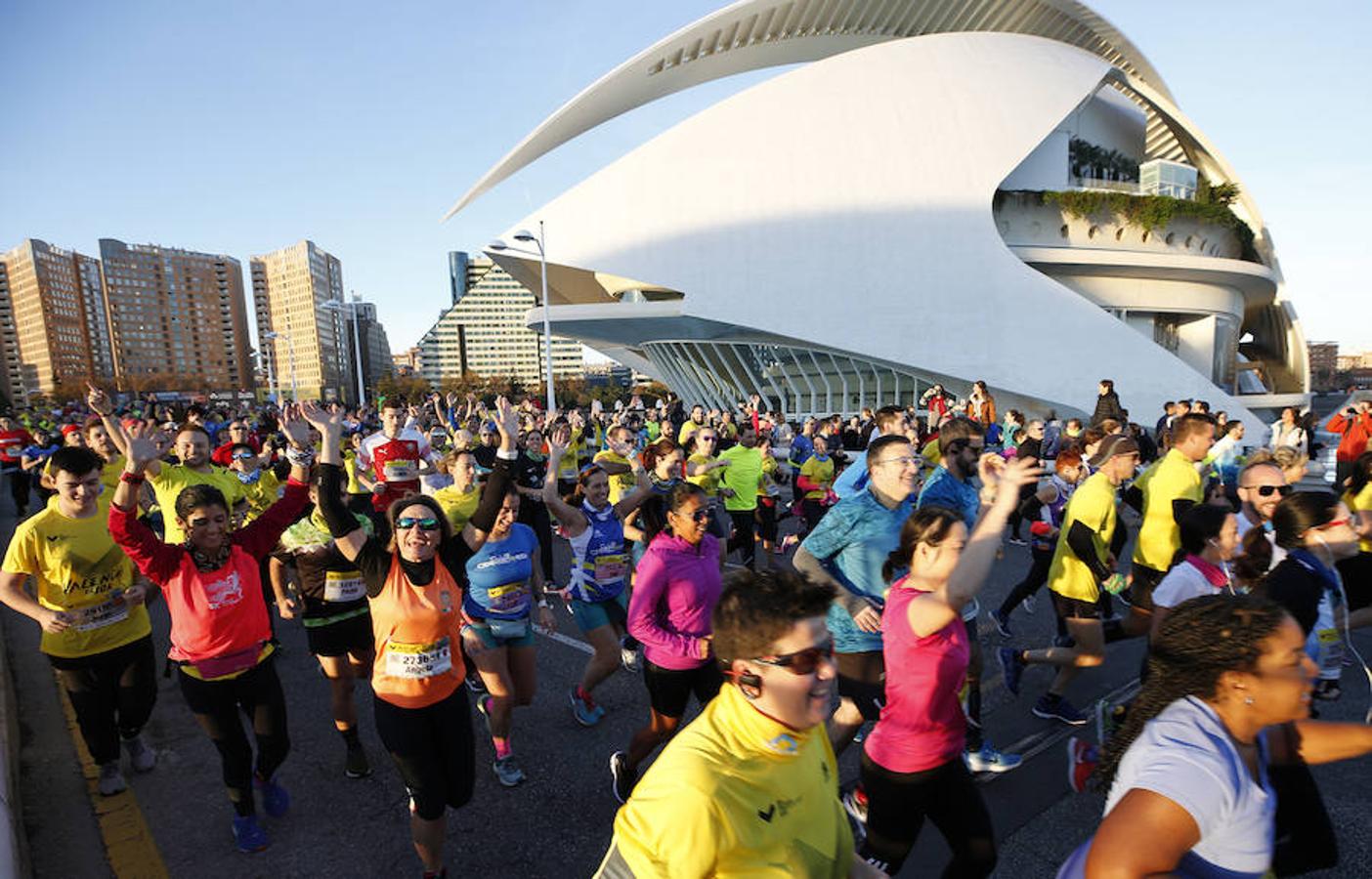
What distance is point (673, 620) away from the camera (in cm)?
329

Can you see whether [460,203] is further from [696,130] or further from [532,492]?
[532,492]

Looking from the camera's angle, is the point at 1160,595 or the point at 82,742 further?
the point at 82,742

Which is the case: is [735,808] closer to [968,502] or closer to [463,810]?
[463,810]

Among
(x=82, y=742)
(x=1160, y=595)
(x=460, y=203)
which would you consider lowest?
(x=82, y=742)

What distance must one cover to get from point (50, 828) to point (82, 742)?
1.01 m

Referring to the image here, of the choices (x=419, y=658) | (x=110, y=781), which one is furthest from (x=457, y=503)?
(x=110, y=781)

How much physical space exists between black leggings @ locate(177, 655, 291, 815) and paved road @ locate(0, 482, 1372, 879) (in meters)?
0.31

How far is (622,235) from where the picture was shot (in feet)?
87.2

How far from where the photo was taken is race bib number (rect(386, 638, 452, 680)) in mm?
2711

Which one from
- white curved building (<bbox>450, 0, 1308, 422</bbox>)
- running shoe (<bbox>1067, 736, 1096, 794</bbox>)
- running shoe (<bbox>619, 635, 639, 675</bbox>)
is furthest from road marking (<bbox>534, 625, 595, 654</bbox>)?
white curved building (<bbox>450, 0, 1308, 422</bbox>)

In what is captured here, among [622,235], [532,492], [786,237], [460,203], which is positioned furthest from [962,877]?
[460,203]

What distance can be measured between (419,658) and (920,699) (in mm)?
1933

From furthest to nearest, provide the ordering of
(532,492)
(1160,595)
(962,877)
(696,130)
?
(696,130) → (532,492) → (1160,595) → (962,877)

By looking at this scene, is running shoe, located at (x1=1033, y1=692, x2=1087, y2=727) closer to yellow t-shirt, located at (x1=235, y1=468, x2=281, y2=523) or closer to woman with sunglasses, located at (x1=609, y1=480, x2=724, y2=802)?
woman with sunglasses, located at (x1=609, y1=480, x2=724, y2=802)
